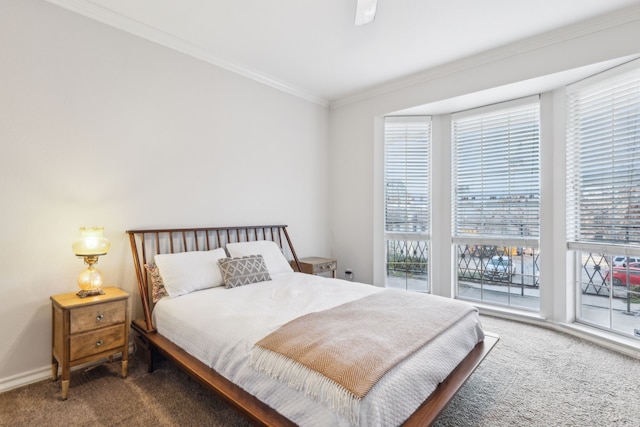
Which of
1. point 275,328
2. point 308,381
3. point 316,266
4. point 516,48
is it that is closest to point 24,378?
point 275,328

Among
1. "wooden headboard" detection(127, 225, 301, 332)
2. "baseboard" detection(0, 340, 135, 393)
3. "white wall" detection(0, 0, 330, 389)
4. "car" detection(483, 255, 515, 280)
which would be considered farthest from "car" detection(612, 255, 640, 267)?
"baseboard" detection(0, 340, 135, 393)

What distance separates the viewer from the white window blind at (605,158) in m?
2.76

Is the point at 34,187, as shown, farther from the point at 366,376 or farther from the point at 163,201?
the point at 366,376

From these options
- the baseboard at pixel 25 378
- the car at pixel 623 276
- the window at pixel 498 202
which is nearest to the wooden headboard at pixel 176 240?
the baseboard at pixel 25 378

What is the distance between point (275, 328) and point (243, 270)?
3.84 ft

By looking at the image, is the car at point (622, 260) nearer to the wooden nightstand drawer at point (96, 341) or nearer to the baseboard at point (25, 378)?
the wooden nightstand drawer at point (96, 341)

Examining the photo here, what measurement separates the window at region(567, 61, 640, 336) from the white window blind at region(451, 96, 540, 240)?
356mm

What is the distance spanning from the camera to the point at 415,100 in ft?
12.7

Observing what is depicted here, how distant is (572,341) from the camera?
301 centimetres

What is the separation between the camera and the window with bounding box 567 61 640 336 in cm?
278

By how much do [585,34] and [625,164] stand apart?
118 centimetres

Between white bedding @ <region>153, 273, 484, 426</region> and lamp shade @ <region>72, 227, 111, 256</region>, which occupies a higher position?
lamp shade @ <region>72, 227, 111, 256</region>

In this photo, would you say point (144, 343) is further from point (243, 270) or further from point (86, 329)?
point (243, 270)

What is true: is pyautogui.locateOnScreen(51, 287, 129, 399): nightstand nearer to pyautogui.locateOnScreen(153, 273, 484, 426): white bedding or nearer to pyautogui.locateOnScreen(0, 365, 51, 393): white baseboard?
pyautogui.locateOnScreen(0, 365, 51, 393): white baseboard
